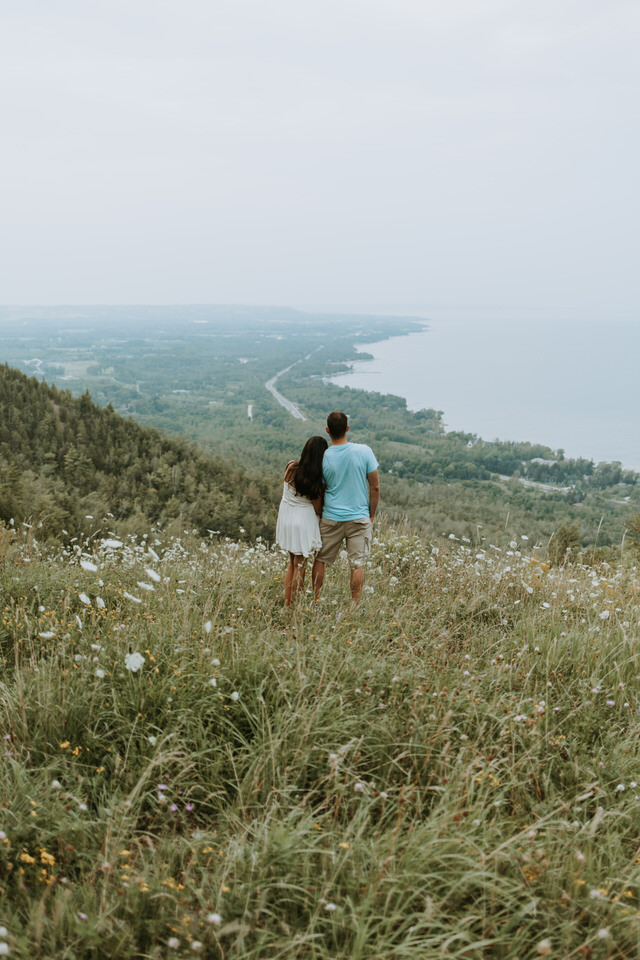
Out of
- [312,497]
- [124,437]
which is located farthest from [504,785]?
[124,437]

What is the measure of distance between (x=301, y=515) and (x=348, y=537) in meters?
0.53

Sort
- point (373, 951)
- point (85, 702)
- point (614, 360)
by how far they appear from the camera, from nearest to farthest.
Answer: point (373, 951), point (85, 702), point (614, 360)

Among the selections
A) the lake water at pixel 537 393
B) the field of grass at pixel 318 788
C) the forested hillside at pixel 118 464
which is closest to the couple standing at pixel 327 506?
the field of grass at pixel 318 788

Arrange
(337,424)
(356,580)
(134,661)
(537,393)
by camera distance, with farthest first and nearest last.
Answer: (537,393) < (356,580) < (337,424) < (134,661)

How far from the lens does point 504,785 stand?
239 centimetres

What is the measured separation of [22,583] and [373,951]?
12.6 feet

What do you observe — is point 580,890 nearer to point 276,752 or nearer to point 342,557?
point 276,752

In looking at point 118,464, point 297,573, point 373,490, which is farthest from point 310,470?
point 118,464

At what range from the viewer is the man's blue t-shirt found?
477 centimetres

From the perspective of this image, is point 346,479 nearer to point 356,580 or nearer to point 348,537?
point 348,537

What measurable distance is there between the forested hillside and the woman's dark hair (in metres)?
33.0

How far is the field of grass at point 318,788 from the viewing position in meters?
1.72

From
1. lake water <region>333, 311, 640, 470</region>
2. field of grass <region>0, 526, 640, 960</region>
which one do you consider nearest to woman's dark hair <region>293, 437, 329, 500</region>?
field of grass <region>0, 526, 640, 960</region>

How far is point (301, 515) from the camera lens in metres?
4.75
